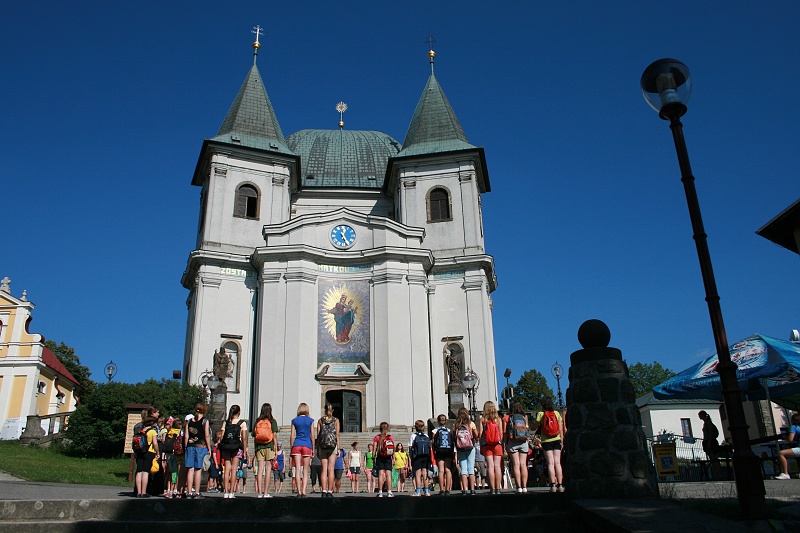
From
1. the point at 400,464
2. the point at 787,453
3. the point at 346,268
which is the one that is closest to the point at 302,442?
the point at 400,464

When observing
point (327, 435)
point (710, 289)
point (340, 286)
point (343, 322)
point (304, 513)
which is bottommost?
point (304, 513)

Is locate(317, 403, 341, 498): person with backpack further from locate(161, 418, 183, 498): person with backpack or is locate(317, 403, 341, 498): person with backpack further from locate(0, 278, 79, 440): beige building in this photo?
locate(0, 278, 79, 440): beige building

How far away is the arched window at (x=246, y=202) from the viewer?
36.0 m

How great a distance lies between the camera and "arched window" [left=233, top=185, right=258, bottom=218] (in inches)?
1417

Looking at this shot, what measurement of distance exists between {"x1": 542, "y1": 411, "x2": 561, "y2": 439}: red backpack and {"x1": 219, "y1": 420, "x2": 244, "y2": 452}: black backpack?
5.01 m

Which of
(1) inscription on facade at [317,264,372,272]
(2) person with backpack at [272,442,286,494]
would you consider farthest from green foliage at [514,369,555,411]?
(2) person with backpack at [272,442,286,494]

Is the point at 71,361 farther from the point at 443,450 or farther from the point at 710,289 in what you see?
the point at 710,289

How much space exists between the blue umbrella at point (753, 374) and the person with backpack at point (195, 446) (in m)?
10.4

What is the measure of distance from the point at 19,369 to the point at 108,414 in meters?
23.1

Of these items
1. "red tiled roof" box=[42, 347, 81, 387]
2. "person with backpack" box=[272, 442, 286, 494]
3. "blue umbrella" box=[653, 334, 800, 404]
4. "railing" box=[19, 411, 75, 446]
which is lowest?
"person with backpack" box=[272, 442, 286, 494]

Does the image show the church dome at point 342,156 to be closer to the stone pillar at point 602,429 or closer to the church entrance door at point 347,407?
the church entrance door at point 347,407

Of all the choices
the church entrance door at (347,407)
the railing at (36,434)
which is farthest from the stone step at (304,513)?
the railing at (36,434)

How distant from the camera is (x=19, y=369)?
4450 cm

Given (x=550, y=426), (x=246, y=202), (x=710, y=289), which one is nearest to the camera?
(x=710, y=289)
